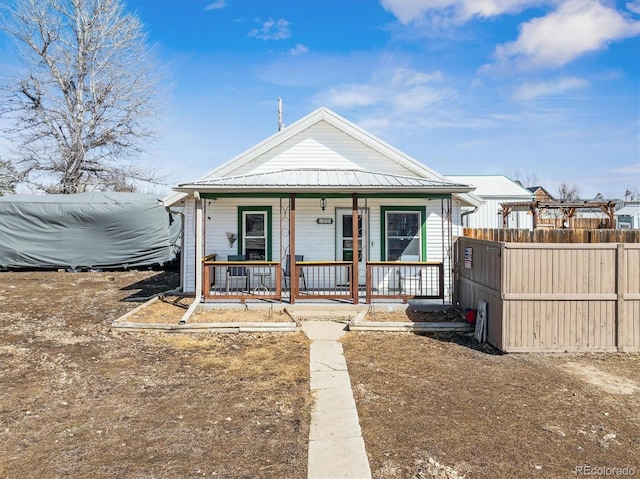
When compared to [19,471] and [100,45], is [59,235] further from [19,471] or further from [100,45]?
[19,471]

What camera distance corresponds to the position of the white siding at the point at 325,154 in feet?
37.2

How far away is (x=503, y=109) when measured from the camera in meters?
19.3

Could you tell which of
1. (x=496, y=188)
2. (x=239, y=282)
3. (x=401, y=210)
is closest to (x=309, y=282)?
(x=239, y=282)

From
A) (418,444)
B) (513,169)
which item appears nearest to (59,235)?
(418,444)

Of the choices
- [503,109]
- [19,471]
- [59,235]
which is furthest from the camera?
[503,109]

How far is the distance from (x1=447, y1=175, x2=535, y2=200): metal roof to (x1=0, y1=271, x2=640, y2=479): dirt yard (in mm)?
Answer: 22131

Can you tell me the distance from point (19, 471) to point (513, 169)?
7777 centimetres

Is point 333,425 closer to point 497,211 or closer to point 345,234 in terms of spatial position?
point 345,234

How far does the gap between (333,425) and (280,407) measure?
2.31 feet

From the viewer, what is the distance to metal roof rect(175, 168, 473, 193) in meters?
8.90

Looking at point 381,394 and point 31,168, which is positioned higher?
point 31,168

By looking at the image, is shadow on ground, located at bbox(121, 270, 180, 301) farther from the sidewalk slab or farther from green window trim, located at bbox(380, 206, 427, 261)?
the sidewalk slab

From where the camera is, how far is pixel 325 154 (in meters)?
11.5

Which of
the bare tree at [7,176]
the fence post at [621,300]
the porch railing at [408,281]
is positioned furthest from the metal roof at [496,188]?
the bare tree at [7,176]
